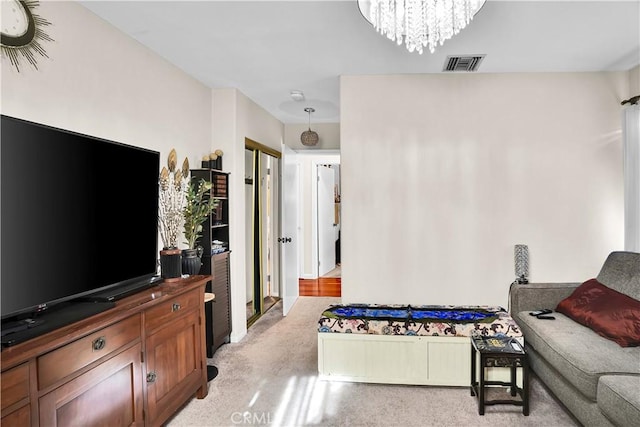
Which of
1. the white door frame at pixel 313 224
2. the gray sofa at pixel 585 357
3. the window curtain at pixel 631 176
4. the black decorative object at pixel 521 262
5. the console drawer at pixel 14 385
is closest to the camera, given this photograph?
the console drawer at pixel 14 385

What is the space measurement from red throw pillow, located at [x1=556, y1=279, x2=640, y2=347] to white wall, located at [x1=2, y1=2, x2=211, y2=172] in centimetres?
306

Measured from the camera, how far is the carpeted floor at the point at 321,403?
92.8 inches

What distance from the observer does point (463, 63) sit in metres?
3.20

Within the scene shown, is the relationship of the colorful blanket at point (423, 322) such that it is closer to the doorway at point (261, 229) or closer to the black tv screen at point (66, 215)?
the black tv screen at point (66, 215)

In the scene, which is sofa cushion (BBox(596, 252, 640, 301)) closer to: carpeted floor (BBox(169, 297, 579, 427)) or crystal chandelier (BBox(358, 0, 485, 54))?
carpeted floor (BBox(169, 297, 579, 427))

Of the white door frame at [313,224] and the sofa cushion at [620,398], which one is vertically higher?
the white door frame at [313,224]

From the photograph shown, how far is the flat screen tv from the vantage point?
1.46m

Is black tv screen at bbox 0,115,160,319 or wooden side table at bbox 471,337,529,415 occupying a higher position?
black tv screen at bbox 0,115,160,319

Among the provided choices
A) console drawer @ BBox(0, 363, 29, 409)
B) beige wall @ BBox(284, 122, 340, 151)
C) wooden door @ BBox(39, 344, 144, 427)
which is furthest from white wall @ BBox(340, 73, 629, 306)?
console drawer @ BBox(0, 363, 29, 409)

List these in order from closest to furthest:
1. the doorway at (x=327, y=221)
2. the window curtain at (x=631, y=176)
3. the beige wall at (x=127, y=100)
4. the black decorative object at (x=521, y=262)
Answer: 1. the beige wall at (x=127, y=100)
2. the window curtain at (x=631, y=176)
3. the black decorative object at (x=521, y=262)
4. the doorway at (x=327, y=221)

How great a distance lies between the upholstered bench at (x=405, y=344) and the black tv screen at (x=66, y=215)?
1517 millimetres

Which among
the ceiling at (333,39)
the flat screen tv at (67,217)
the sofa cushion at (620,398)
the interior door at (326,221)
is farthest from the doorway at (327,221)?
the sofa cushion at (620,398)

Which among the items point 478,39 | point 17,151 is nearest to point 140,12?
point 17,151

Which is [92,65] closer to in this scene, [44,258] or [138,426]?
[44,258]
